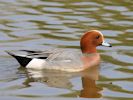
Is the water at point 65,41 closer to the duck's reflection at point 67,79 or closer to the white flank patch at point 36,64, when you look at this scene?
the duck's reflection at point 67,79

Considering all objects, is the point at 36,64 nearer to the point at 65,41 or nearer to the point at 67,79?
the point at 67,79

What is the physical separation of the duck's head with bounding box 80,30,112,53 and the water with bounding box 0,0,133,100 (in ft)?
1.02

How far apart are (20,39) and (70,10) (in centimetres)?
275

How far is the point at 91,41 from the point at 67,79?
127cm

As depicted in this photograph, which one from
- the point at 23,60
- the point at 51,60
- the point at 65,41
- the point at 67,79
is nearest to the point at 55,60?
the point at 51,60

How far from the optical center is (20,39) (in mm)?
12422

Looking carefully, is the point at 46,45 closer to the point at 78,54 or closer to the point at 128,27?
the point at 78,54

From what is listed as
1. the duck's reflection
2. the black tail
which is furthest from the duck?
the duck's reflection

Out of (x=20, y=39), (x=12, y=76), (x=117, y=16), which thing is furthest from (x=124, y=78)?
(x=117, y=16)

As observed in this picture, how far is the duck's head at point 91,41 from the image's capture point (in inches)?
440

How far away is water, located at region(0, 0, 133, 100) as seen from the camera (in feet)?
30.9

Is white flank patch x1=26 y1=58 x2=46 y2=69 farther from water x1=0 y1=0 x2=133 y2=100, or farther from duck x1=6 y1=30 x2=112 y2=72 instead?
water x1=0 y1=0 x2=133 y2=100

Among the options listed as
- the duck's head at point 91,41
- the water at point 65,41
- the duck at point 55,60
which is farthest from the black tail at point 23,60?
the duck's head at point 91,41

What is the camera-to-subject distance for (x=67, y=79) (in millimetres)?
10211
